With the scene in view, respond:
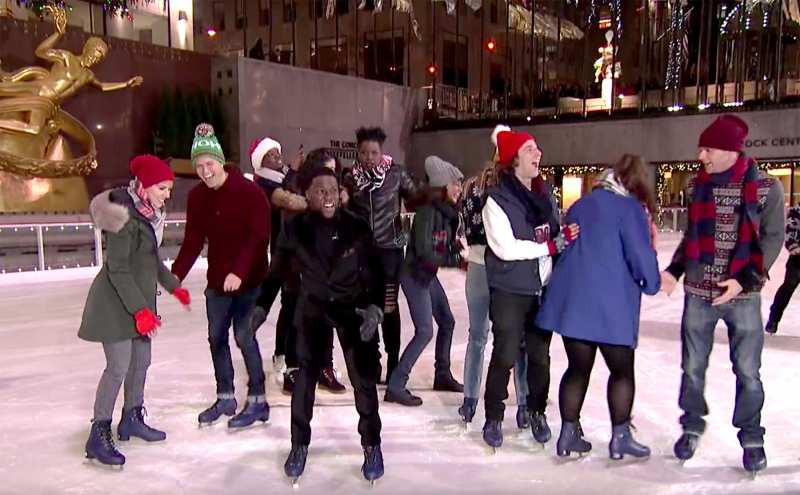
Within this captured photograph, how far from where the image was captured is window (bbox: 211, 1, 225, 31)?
29172mm

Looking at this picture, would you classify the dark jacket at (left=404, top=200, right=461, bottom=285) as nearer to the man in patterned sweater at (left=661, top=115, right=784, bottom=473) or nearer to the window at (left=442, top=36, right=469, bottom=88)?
the man in patterned sweater at (left=661, top=115, right=784, bottom=473)

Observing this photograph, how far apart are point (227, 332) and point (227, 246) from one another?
1.45 feet

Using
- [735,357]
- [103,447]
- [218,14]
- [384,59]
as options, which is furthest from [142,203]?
[218,14]

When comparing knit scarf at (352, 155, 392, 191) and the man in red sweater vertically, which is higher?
knit scarf at (352, 155, 392, 191)

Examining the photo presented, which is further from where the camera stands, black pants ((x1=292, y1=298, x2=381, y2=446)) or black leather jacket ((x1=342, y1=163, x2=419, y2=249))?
black leather jacket ((x1=342, y1=163, x2=419, y2=249))

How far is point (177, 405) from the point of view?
361cm

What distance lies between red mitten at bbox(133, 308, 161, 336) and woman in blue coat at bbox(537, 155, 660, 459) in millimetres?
1601

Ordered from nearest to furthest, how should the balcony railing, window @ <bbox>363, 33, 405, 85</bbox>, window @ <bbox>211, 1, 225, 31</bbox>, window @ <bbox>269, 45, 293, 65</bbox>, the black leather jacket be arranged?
the black leather jacket < the balcony railing < window @ <bbox>363, 33, 405, 85</bbox> < window @ <bbox>269, 45, 293, 65</bbox> < window @ <bbox>211, 1, 225, 31</bbox>

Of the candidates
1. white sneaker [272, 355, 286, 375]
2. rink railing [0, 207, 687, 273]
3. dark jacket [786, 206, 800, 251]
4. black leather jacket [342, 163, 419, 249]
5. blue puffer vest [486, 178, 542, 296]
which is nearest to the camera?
blue puffer vest [486, 178, 542, 296]

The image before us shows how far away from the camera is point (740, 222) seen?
8.45ft

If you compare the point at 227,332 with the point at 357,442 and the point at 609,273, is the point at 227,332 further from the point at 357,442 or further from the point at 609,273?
the point at 609,273

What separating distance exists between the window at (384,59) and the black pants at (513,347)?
930 inches

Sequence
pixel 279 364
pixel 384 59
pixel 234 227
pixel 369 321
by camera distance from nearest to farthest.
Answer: pixel 369 321, pixel 234 227, pixel 279 364, pixel 384 59

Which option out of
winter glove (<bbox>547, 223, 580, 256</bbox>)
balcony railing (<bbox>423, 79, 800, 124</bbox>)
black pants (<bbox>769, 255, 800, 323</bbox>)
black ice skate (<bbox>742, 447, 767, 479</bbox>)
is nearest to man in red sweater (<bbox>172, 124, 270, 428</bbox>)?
winter glove (<bbox>547, 223, 580, 256</bbox>)
